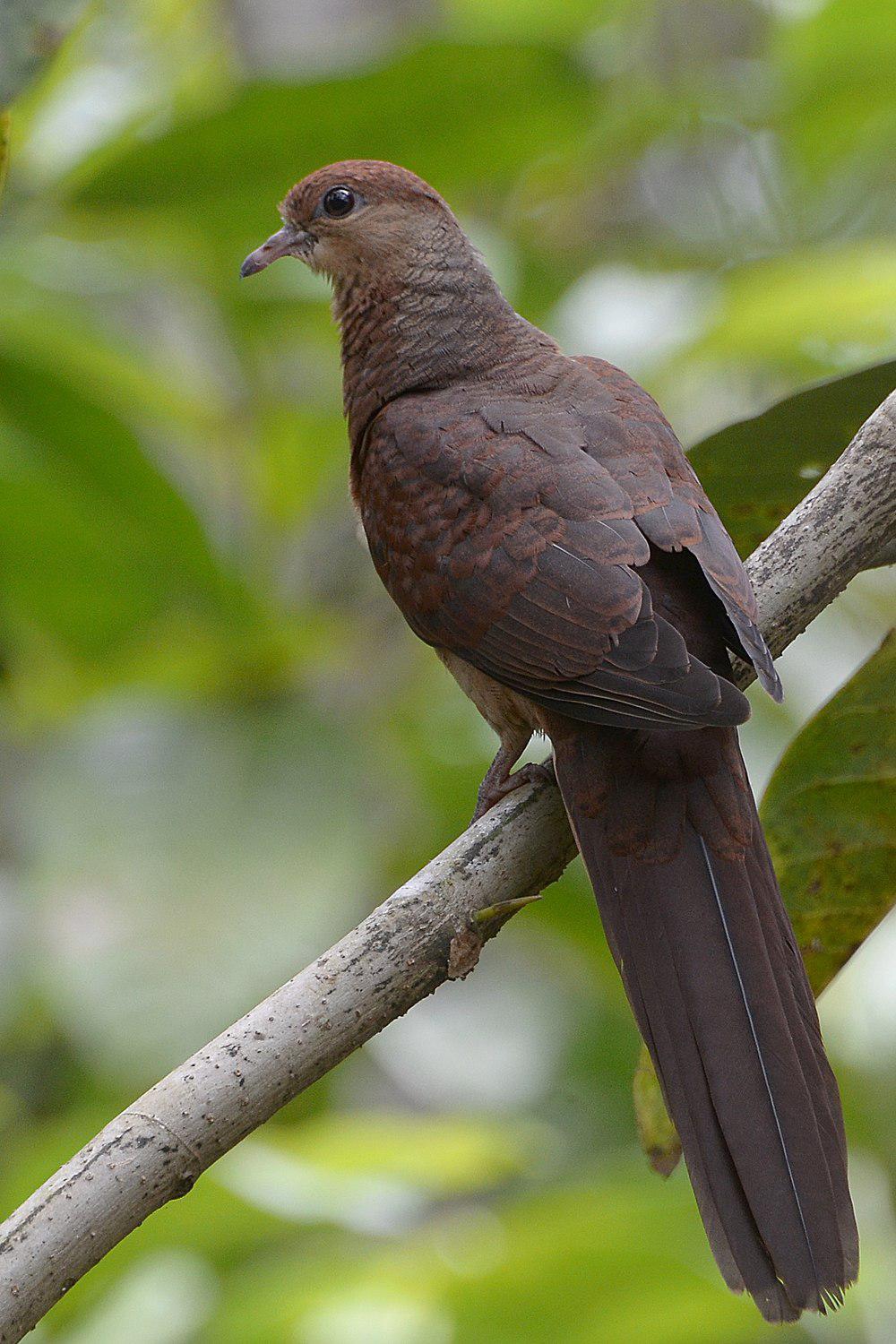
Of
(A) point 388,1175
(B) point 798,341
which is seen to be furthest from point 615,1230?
(B) point 798,341

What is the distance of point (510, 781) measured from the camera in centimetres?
260

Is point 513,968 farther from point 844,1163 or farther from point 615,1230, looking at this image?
point 844,1163

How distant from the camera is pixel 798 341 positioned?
409cm

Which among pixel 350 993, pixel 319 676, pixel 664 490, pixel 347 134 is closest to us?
pixel 350 993

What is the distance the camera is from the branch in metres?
1.69

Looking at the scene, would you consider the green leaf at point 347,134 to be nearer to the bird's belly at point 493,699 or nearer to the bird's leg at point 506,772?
the bird's belly at point 493,699

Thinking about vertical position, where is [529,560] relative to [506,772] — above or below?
above

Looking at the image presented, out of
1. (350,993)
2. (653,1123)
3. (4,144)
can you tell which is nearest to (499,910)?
(350,993)

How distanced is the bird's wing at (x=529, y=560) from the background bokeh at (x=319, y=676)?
1153 mm

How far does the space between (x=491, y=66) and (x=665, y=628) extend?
7.84 feet

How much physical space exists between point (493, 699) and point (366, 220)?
1115 mm

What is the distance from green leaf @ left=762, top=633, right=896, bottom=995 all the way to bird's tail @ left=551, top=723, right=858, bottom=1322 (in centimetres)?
9

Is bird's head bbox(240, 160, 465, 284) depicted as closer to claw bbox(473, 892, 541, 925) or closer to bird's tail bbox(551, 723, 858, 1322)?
bird's tail bbox(551, 723, 858, 1322)

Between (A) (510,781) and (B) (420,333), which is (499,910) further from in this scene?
(B) (420,333)
